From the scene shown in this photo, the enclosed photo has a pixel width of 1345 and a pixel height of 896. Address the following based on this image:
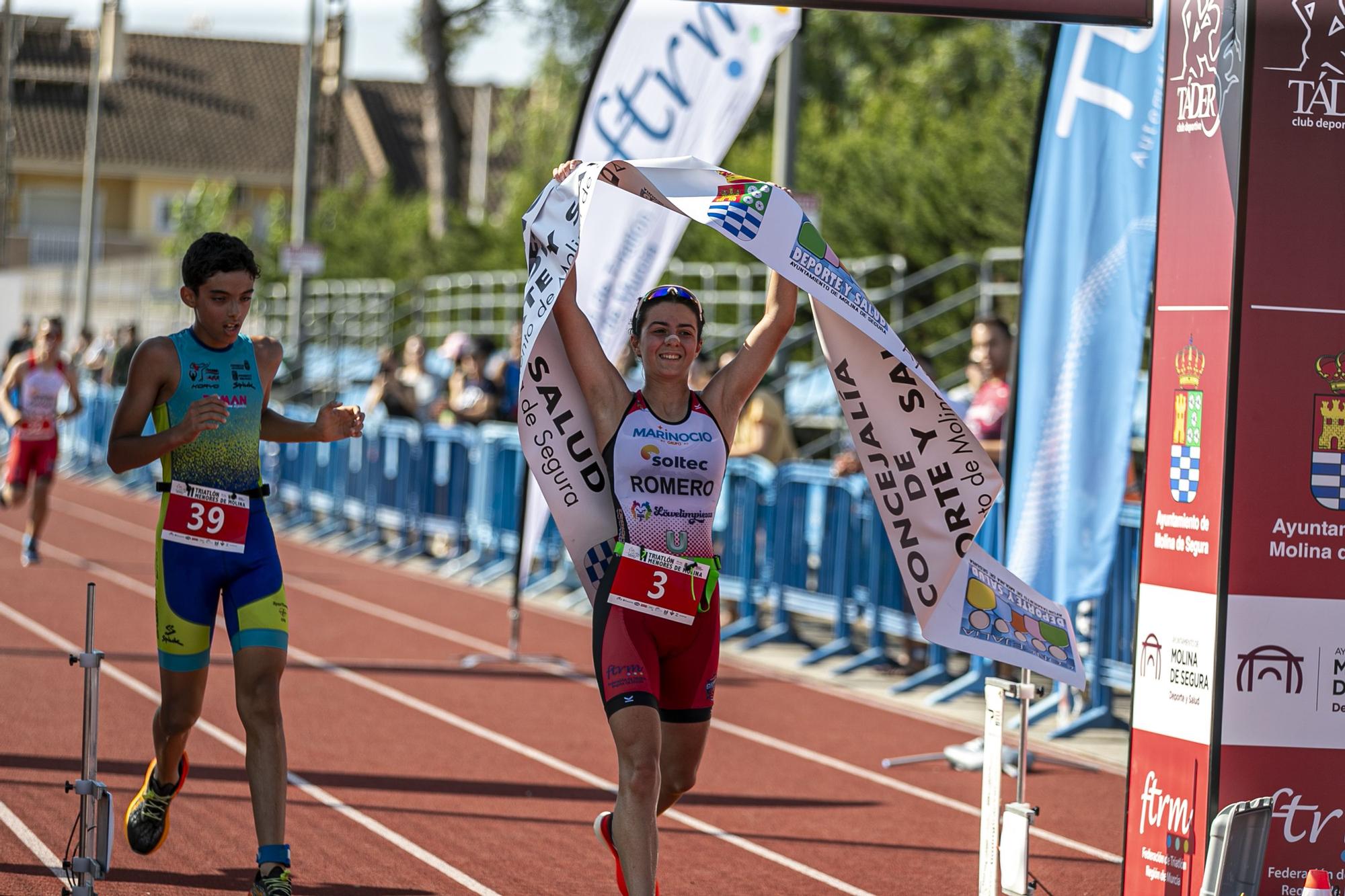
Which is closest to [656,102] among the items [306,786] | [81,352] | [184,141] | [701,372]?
[701,372]

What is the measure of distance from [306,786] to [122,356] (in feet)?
66.4

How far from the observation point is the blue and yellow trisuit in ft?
20.3

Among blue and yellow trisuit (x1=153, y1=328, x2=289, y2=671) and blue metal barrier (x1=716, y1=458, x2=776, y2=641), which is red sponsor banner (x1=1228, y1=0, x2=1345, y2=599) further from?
blue metal barrier (x1=716, y1=458, x2=776, y2=641)

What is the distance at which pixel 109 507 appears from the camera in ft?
83.8

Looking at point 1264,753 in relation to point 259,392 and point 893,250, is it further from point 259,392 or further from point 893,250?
point 893,250

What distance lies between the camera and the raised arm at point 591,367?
5828mm

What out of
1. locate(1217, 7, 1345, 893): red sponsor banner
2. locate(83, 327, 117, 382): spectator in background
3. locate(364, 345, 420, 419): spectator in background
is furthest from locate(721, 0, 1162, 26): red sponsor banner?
locate(83, 327, 117, 382): spectator in background

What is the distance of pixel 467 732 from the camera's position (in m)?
10.2

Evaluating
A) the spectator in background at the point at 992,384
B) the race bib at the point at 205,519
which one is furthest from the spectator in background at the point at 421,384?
the race bib at the point at 205,519

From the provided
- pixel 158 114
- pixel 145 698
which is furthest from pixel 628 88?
pixel 158 114

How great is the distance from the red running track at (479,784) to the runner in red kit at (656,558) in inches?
58.4

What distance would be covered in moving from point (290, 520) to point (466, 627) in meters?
9.16

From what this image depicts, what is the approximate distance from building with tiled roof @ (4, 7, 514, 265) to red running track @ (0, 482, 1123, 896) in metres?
47.0

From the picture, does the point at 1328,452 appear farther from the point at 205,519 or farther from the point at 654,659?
the point at 205,519
